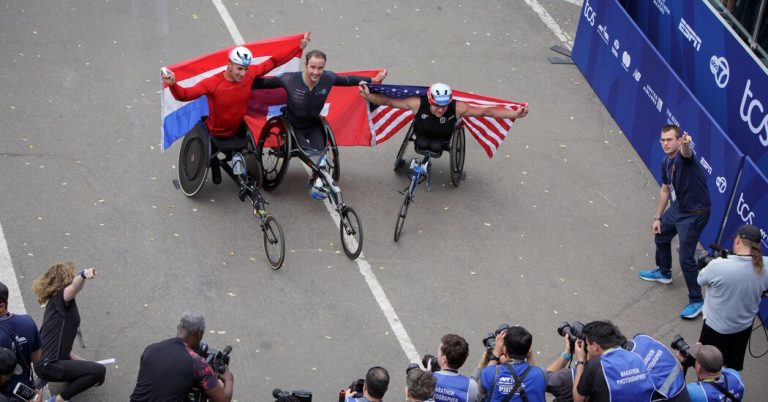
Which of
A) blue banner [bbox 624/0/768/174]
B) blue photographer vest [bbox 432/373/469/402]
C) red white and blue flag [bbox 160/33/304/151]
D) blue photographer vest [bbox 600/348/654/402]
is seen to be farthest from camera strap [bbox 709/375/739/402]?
red white and blue flag [bbox 160/33/304/151]

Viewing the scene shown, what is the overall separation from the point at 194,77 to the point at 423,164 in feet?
9.20

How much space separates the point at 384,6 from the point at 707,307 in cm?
890

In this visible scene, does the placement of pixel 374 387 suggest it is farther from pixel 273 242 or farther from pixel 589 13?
pixel 589 13

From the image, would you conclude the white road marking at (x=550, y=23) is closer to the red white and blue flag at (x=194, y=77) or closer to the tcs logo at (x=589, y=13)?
the tcs logo at (x=589, y=13)

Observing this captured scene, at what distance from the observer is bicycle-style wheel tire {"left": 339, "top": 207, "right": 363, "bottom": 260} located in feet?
39.1

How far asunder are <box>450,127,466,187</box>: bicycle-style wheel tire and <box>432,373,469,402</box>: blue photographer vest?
5.41 metres

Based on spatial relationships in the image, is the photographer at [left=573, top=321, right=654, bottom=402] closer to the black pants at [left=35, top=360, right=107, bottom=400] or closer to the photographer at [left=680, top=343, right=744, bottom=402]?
the photographer at [left=680, top=343, right=744, bottom=402]

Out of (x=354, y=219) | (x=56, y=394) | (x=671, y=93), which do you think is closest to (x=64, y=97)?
(x=354, y=219)

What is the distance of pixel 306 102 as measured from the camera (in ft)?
40.8

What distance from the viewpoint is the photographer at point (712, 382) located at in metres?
8.68

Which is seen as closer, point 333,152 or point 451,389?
point 451,389

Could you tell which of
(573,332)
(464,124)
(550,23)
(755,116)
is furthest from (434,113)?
(550,23)

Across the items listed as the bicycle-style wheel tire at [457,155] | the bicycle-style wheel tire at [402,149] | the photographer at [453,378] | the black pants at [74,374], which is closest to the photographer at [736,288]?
the photographer at [453,378]

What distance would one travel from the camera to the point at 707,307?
34.7 ft
